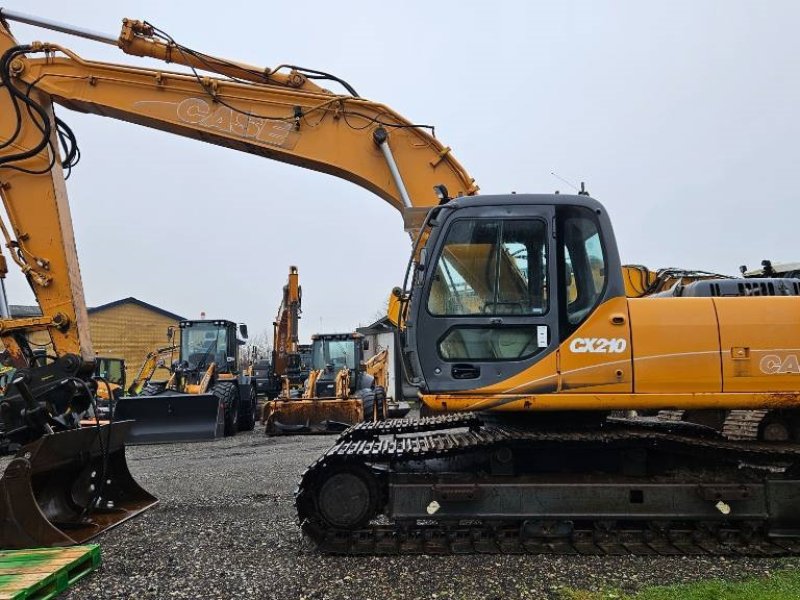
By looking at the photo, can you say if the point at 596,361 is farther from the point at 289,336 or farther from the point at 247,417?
the point at 289,336

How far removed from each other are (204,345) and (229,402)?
280 centimetres

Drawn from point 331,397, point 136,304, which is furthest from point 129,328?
point 331,397

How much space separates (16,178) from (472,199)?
459 centimetres

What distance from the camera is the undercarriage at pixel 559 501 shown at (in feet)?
16.3

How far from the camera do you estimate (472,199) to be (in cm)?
523

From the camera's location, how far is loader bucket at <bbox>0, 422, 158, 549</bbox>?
473 cm

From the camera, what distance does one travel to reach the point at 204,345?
1795 centimetres

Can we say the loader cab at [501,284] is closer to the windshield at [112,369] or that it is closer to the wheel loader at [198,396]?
the wheel loader at [198,396]

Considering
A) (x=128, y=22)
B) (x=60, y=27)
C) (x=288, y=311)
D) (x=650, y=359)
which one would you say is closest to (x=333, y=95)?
(x=128, y=22)

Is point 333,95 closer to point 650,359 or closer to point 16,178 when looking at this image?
point 16,178

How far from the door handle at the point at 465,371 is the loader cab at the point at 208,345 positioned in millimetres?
13589

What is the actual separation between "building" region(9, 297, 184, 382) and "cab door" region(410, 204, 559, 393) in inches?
1379

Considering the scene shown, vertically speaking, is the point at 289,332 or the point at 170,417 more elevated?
Answer: the point at 289,332

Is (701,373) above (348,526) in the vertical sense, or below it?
above
